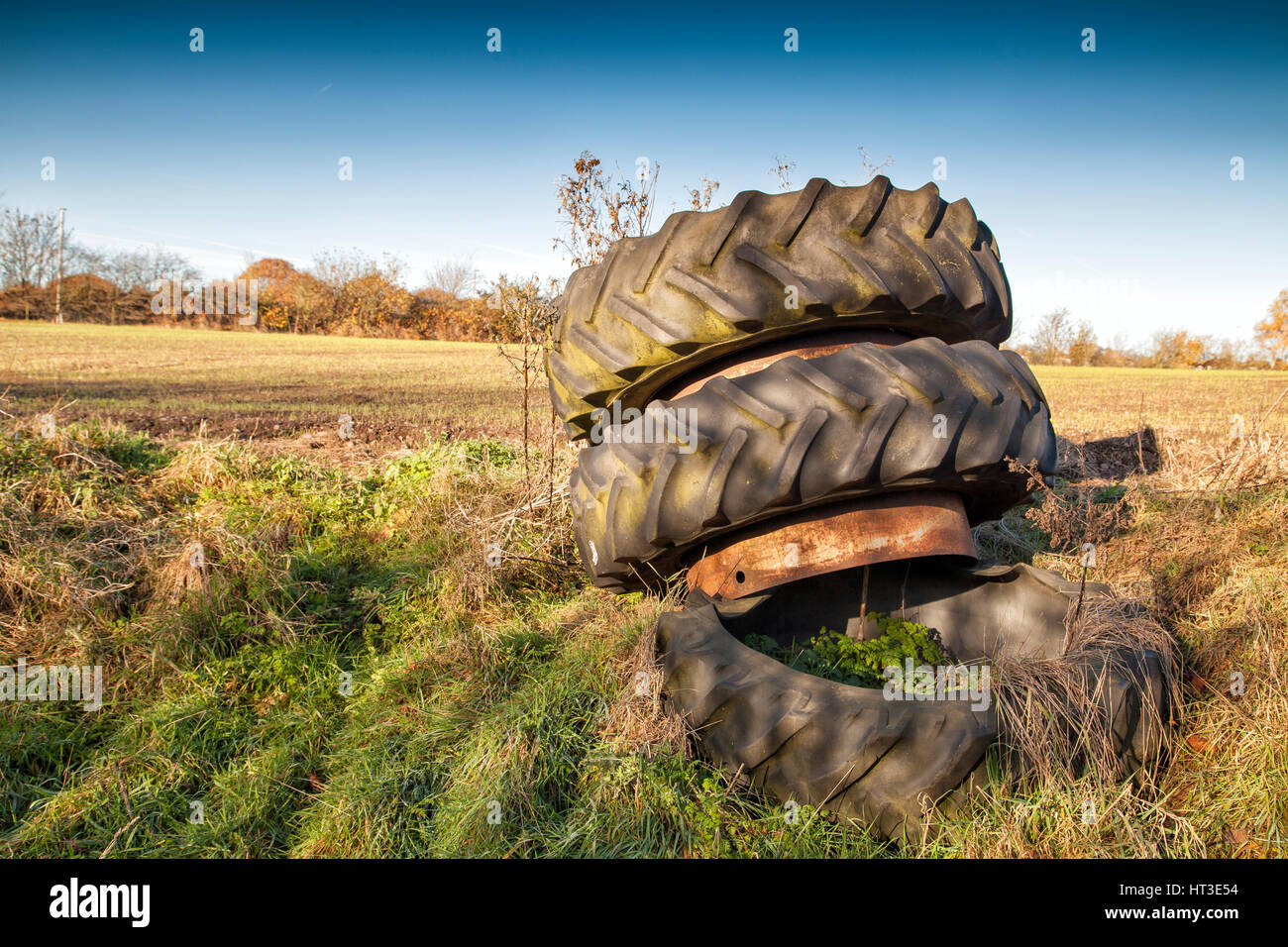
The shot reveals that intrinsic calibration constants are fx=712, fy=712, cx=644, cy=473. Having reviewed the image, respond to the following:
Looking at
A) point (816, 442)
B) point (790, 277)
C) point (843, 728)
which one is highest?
point (790, 277)

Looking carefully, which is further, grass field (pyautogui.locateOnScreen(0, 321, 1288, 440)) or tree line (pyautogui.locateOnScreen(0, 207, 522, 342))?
tree line (pyautogui.locateOnScreen(0, 207, 522, 342))

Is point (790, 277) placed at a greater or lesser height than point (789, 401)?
greater

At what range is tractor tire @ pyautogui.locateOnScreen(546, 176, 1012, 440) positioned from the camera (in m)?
3.26

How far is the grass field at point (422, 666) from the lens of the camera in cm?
253

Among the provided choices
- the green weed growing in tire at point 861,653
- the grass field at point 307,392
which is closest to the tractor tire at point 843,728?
the green weed growing in tire at point 861,653

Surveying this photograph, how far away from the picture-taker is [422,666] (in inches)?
139

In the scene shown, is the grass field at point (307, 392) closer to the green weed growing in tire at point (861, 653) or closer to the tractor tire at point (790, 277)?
the tractor tire at point (790, 277)

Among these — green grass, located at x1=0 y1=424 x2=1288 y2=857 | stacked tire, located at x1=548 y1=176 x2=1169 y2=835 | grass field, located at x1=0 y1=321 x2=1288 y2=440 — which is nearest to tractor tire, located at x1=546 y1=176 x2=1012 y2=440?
stacked tire, located at x1=548 y1=176 x2=1169 y2=835

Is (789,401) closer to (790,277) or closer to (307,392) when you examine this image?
(790,277)

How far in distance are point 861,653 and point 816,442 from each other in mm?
1064

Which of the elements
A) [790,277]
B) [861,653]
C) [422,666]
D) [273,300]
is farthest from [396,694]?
[273,300]

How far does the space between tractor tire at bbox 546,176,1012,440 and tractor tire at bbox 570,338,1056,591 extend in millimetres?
340

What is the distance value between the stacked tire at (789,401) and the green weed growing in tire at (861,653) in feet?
1.53

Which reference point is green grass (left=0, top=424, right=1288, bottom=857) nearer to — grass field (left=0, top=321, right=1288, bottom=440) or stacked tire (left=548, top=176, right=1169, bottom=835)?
stacked tire (left=548, top=176, right=1169, bottom=835)
